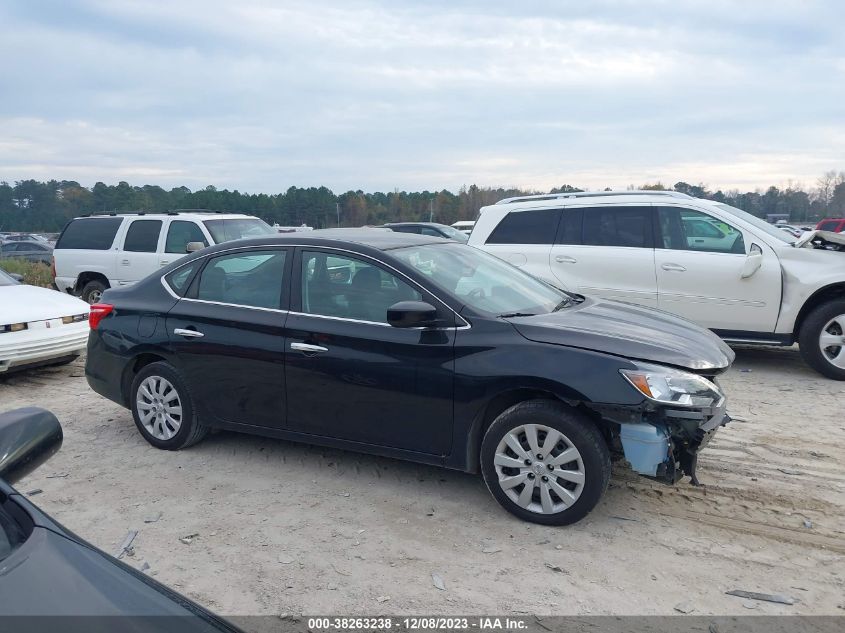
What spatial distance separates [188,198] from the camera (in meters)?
27.0

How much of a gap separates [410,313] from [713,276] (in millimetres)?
4748

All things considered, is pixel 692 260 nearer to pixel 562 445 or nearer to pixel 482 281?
pixel 482 281

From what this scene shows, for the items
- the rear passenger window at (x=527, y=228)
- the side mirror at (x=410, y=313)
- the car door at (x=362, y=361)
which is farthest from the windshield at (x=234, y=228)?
the side mirror at (x=410, y=313)

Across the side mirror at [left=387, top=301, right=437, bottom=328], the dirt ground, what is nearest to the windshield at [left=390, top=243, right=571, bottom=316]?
the side mirror at [left=387, top=301, right=437, bottom=328]

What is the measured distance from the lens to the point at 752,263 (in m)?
7.30

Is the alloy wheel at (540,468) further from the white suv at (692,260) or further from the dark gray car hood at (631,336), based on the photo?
the white suv at (692,260)

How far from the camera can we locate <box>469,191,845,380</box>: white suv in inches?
280

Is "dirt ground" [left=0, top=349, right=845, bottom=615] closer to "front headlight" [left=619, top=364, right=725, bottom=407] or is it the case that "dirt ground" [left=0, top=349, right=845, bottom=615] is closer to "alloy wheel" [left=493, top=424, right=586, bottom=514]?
"alloy wheel" [left=493, top=424, right=586, bottom=514]

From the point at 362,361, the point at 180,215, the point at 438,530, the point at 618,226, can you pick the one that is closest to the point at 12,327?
the point at 180,215

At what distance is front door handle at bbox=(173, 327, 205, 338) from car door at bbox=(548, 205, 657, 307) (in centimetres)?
461

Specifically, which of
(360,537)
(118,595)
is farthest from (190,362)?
(118,595)

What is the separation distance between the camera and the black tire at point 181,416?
5.10 meters

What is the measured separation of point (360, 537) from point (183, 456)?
6.30 ft

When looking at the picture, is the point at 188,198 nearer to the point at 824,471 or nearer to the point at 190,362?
the point at 190,362
